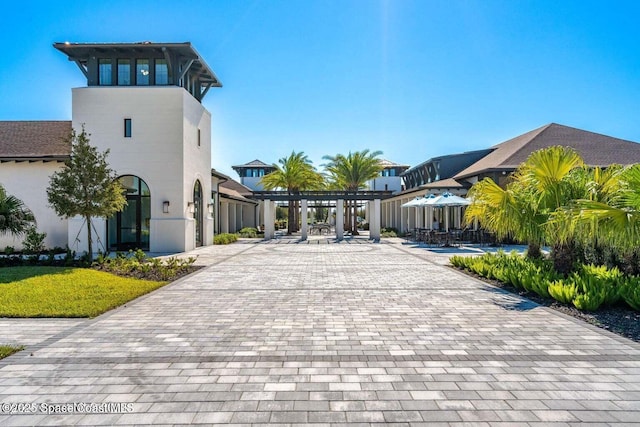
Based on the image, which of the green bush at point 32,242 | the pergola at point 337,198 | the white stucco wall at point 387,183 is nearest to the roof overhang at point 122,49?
the green bush at point 32,242

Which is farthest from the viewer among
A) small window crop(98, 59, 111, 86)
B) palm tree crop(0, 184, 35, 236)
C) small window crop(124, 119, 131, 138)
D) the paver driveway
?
small window crop(98, 59, 111, 86)

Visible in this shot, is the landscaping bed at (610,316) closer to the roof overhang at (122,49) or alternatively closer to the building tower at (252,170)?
the roof overhang at (122,49)

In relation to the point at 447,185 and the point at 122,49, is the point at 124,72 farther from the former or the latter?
the point at 447,185

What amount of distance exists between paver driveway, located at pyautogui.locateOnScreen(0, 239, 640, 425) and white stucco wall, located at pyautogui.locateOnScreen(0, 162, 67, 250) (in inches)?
565

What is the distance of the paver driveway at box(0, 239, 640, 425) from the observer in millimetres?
3299

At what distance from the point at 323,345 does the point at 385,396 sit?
4.96 feet

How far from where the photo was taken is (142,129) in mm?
17484

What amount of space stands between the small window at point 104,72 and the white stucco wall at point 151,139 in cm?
59

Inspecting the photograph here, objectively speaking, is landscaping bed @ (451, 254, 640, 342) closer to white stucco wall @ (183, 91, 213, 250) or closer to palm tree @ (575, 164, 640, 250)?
palm tree @ (575, 164, 640, 250)

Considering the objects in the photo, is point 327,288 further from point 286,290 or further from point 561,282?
point 561,282

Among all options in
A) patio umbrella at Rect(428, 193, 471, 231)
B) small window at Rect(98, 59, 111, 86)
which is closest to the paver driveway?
patio umbrella at Rect(428, 193, 471, 231)

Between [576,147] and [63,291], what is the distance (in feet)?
90.7

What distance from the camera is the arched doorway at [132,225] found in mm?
17828

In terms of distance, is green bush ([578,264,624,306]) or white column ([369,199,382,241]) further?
white column ([369,199,382,241])
